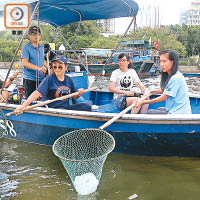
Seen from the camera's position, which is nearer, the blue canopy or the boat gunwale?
the boat gunwale

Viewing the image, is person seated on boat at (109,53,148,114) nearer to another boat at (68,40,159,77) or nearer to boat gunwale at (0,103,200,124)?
boat gunwale at (0,103,200,124)

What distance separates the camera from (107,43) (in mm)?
43406

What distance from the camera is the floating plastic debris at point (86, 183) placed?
12.2 ft

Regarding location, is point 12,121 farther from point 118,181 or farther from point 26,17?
point 118,181

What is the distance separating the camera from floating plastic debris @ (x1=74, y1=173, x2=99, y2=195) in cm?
371

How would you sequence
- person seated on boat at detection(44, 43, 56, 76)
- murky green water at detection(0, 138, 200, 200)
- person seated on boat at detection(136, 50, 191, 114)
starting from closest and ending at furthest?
murky green water at detection(0, 138, 200, 200), person seated on boat at detection(136, 50, 191, 114), person seated on boat at detection(44, 43, 56, 76)

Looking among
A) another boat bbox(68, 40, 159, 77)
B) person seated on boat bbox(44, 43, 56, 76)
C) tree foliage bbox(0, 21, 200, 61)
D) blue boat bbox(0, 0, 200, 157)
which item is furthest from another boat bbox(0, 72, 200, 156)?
tree foliage bbox(0, 21, 200, 61)

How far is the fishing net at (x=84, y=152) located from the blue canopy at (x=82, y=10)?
2.48 meters

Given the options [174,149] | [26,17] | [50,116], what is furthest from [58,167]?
[26,17]

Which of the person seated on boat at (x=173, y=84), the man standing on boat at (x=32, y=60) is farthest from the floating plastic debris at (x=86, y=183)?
the man standing on boat at (x=32, y=60)

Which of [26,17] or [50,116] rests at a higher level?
[26,17]

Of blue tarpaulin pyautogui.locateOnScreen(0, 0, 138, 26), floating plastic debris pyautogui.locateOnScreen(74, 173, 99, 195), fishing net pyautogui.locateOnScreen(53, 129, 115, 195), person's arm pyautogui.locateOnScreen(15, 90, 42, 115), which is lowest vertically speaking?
floating plastic debris pyautogui.locateOnScreen(74, 173, 99, 195)

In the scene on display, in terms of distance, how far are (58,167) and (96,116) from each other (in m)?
1.10

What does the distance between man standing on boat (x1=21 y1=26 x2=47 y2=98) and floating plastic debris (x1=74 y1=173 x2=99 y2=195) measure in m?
2.26
